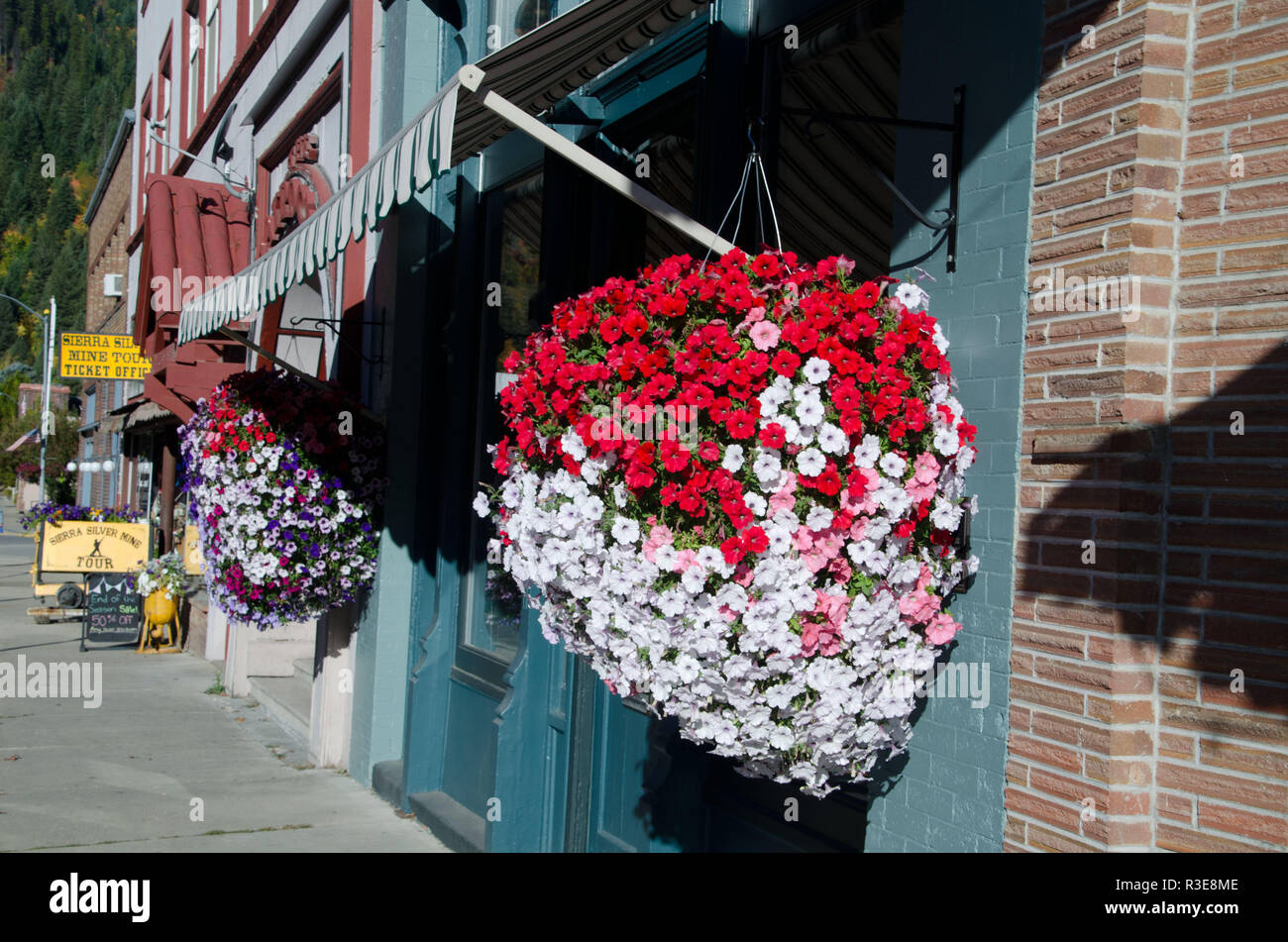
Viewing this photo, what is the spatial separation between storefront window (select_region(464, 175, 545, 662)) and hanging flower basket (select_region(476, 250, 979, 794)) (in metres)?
3.68

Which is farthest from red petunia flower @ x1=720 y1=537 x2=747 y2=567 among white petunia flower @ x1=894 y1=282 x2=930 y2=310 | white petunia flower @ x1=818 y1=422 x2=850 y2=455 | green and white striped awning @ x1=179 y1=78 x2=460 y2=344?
green and white striped awning @ x1=179 y1=78 x2=460 y2=344

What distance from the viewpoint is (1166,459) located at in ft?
9.50

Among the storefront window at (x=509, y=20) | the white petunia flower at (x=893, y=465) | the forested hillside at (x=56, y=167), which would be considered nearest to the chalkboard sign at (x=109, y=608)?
the storefront window at (x=509, y=20)

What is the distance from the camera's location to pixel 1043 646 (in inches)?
121

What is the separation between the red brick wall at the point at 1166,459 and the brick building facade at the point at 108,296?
23.8 metres

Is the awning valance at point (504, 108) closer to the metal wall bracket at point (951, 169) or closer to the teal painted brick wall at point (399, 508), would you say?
the metal wall bracket at point (951, 169)

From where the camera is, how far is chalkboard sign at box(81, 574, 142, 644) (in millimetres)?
14312

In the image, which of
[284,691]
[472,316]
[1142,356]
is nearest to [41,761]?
[284,691]

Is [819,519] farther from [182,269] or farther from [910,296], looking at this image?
[182,269]

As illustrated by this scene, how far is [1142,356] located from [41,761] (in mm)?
8216

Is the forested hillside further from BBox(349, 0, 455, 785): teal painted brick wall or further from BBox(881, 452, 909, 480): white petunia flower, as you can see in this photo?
BBox(881, 452, 909, 480): white petunia flower

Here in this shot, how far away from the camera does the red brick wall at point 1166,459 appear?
272 cm

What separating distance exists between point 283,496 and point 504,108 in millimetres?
4147
